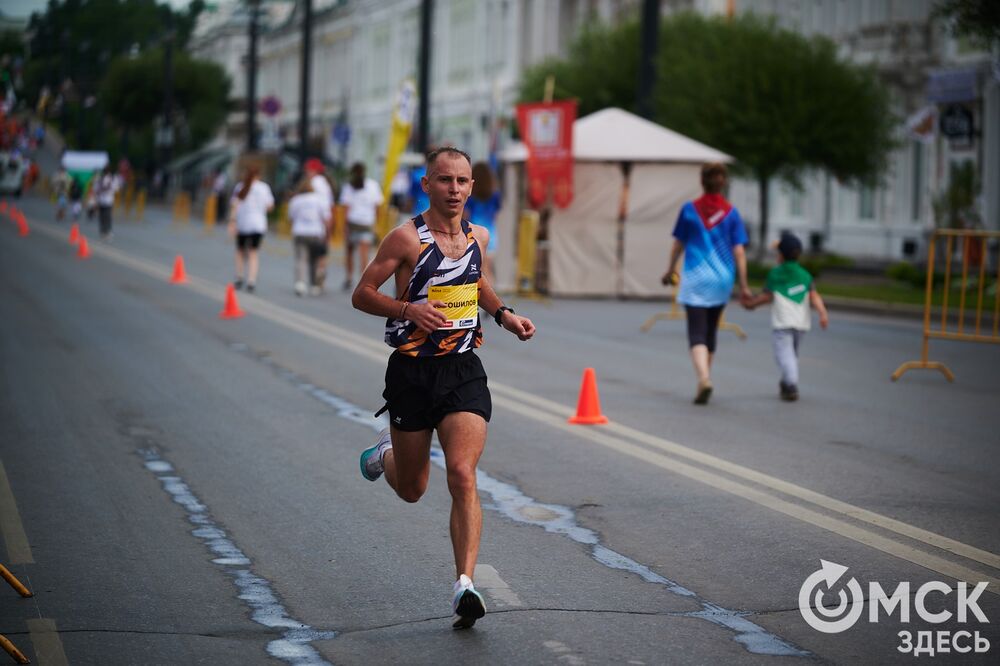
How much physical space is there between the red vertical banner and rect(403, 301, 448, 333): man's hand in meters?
18.8

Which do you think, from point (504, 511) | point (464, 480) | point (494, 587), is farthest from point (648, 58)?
point (464, 480)

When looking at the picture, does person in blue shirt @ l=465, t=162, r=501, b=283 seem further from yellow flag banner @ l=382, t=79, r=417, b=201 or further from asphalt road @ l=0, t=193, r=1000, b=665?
yellow flag banner @ l=382, t=79, r=417, b=201

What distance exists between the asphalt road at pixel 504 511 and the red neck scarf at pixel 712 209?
1387 mm

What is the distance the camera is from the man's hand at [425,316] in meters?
6.02

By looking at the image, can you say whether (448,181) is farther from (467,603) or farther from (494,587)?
(494,587)

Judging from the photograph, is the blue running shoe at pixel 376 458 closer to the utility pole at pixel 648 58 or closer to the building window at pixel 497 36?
the utility pole at pixel 648 58

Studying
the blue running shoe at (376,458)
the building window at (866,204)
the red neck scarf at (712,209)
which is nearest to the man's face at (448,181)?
the blue running shoe at (376,458)

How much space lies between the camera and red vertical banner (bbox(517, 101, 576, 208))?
24.9m

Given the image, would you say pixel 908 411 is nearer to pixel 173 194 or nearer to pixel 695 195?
pixel 695 195

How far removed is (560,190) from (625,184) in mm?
1169

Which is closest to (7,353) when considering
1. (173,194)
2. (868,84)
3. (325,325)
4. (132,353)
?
(132,353)

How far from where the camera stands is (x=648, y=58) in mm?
30094

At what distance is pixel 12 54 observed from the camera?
334 feet

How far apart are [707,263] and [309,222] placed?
11384 millimetres
